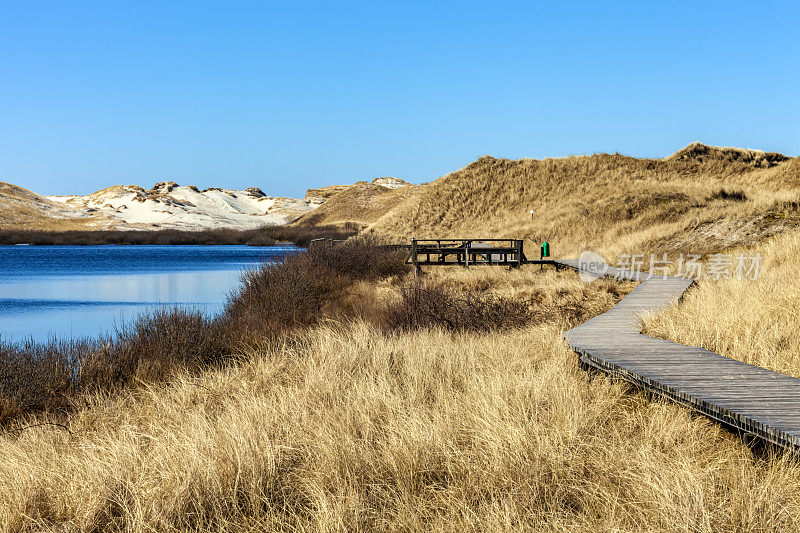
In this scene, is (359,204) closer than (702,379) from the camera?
No

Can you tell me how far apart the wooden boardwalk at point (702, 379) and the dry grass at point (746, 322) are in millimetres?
461

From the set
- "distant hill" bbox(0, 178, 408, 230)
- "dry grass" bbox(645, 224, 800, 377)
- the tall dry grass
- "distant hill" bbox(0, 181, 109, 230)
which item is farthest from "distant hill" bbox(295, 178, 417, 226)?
the tall dry grass

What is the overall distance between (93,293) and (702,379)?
20610 mm

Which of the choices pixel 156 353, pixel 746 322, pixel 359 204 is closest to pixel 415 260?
pixel 156 353

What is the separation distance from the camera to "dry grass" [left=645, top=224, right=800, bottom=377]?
554 cm

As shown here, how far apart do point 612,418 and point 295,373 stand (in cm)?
325

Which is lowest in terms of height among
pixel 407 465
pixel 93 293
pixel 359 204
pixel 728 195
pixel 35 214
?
pixel 93 293

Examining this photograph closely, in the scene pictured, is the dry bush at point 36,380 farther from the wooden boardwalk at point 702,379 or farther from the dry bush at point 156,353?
the wooden boardwalk at point 702,379

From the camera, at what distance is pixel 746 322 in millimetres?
6363

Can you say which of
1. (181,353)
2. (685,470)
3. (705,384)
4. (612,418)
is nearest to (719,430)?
(705,384)

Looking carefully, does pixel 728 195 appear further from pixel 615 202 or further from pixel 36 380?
pixel 36 380

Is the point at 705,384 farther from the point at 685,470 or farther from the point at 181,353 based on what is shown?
the point at 181,353

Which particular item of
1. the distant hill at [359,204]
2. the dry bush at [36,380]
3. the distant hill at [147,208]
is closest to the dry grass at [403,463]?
the dry bush at [36,380]

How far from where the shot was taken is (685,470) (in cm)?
338
